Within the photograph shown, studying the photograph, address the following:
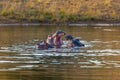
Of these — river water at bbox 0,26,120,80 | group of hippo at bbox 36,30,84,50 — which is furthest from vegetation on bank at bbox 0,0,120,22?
group of hippo at bbox 36,30,84,50

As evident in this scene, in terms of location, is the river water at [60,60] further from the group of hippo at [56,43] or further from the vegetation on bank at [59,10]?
the vegetation on bank at [59,10]

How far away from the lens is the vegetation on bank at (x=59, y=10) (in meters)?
52.1

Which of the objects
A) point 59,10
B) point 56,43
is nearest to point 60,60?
point 56,43

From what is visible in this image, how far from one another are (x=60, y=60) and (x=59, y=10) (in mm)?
28319

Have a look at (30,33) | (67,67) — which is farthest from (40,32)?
(67,67)

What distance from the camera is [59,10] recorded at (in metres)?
54.4

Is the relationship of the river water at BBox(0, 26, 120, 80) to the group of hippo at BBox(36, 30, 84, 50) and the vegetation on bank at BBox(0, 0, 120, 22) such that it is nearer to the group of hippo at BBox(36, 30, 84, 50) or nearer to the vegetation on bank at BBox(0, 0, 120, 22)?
the group of hippo at BBox(36, 30, 84, 50)

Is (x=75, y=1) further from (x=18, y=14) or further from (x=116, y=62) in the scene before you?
(x=116, y=62)

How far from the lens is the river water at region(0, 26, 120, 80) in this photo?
22.1 metres

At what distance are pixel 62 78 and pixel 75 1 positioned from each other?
37.4 metres

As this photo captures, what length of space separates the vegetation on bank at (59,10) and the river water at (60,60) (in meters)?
14.8

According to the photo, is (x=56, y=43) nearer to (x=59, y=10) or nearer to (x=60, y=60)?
(x=60, y=60)

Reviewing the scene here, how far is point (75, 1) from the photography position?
58.4 metres

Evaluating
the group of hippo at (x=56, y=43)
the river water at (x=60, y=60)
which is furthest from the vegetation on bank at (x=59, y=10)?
the group of hippo at (x=56, y=43)
